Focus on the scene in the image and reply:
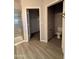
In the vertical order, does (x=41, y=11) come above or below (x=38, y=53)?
above

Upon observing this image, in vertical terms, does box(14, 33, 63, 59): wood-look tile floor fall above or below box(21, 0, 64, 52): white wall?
below

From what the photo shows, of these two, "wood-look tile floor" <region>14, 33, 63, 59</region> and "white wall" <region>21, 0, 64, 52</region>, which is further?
"white wall" <region>21, 0, 64, 52</region>

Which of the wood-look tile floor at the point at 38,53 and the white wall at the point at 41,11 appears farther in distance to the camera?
the white wall at the point at 41,11

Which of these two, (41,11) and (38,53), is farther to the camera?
(41,11)

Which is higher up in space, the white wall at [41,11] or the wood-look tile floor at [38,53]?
the white wall at [41,11]
